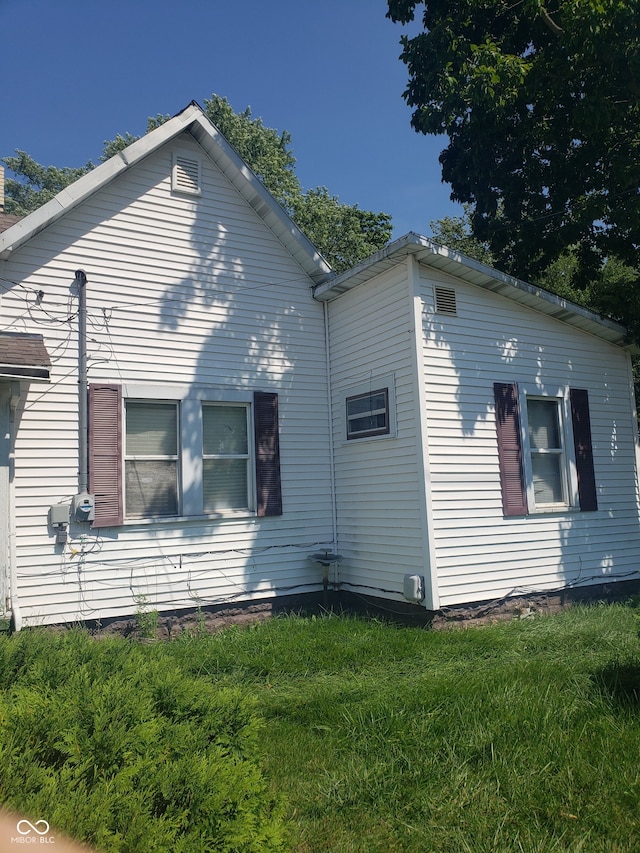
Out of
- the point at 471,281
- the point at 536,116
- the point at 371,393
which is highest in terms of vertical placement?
the point at 536,116

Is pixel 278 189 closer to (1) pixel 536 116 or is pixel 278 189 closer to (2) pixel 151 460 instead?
(1) pixel 536 116

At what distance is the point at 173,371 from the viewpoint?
852cm

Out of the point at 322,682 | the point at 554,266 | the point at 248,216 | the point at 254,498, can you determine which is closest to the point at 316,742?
the point at 322,682

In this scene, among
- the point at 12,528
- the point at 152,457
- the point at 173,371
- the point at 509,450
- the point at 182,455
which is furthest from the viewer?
the point at 509,450

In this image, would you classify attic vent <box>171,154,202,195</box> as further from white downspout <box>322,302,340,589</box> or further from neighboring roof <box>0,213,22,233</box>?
white downspout <box>322,302,340,589</box>

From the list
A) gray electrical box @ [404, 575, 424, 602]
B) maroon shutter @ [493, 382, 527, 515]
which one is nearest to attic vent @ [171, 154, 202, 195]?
maroon shutter @ [493, 382, 527, 515]

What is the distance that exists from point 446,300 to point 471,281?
23.6 inches

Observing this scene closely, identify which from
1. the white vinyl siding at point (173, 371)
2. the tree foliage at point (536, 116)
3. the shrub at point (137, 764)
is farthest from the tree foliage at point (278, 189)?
the shrub at point (137, 764)

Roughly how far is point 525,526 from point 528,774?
517 cm

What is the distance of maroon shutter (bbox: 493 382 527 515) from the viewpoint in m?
8.70

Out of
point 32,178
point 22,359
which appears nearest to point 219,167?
point 22,359

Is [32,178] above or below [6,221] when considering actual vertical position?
above

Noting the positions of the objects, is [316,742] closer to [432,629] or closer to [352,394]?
[432,629]

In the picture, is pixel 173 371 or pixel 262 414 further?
pixel 262 414
